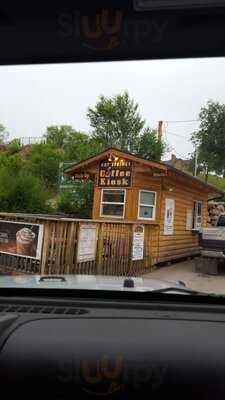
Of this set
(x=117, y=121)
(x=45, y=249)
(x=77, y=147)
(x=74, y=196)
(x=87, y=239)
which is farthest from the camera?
(x=87, y=239)

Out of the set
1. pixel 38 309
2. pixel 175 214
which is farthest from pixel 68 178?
pixel 175 214

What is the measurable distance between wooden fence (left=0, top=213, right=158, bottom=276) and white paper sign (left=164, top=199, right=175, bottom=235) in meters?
2.93

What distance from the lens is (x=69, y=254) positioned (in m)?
8.32

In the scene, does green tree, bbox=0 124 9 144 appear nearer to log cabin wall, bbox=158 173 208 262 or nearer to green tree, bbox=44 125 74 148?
green tree, bbox=44 125 74 148

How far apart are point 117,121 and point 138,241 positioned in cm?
677

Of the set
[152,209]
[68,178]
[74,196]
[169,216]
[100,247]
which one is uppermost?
[152,209]

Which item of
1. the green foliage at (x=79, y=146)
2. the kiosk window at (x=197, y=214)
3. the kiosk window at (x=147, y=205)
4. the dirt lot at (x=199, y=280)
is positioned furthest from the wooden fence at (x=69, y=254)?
the kiosk window at (x=197, y=214)

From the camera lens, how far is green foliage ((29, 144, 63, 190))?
12.0ft

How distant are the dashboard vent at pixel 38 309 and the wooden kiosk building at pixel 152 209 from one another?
3.07 meters

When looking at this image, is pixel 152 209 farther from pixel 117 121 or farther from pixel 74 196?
pixel 117 121

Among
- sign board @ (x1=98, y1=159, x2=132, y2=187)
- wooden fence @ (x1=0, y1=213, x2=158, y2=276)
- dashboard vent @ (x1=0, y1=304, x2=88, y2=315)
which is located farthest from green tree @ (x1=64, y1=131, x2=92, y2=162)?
wooden fence @ (x1=0, y1=213, x2=158, y2=276)

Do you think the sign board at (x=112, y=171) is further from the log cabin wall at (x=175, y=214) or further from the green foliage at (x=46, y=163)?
the log cabin wall at (x=175, y=214)

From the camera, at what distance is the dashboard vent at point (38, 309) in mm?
2000
